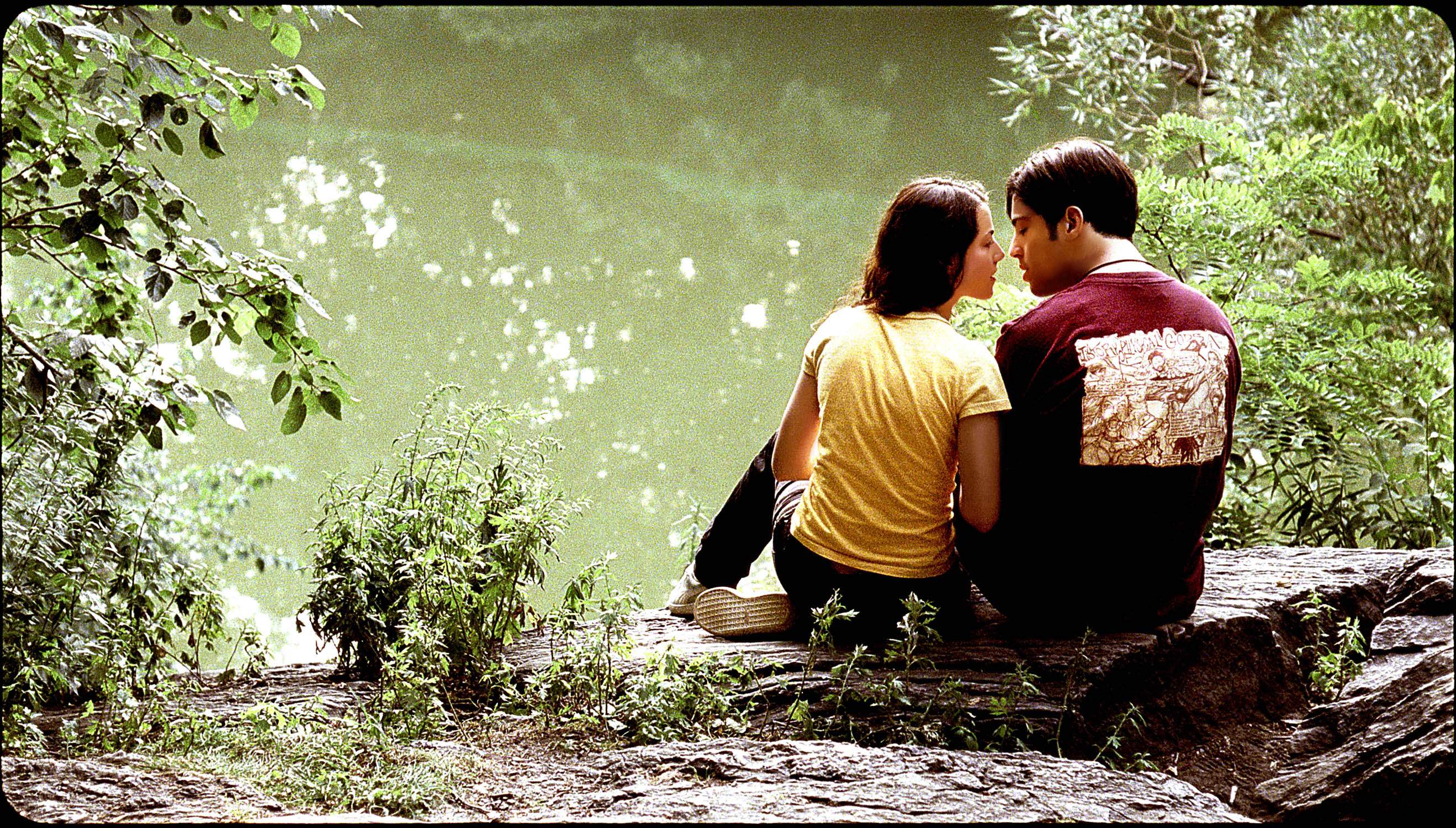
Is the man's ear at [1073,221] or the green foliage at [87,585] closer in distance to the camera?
the man's ear at [1073,221]

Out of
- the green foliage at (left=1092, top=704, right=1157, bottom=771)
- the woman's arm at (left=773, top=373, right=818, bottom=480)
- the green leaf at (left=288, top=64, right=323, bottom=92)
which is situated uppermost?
the green leaf at (left=288, top=64, right=323, bottom=92)

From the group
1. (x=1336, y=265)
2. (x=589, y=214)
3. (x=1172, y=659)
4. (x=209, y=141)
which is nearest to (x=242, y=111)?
(x=209, y=141)

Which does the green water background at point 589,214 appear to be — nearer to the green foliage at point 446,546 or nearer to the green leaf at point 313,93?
the green foliage at point 446,546

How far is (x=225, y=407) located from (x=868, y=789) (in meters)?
1.32

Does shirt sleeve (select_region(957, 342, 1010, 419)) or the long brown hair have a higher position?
the long brown hair

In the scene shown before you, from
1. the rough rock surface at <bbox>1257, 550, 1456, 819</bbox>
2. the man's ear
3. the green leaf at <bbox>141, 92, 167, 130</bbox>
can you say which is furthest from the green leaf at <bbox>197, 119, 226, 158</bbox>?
the rough rock surface at <bbox>1257, 550, 1456, 819</bbox>

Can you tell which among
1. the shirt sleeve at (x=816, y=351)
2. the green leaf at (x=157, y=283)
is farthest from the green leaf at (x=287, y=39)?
the shirt sleeve at (x=816, y=351)

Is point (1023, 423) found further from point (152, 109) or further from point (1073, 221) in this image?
point (152, 109)

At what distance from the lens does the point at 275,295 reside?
7.20ft

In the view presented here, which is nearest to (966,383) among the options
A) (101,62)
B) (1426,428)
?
(1426,428)

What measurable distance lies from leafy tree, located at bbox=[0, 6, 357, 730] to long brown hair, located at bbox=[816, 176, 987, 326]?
981 mm

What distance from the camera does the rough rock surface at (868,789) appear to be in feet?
5.32

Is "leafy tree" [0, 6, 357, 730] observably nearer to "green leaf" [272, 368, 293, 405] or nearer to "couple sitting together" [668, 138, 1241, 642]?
"green leaf" [272, 368, 293, 405]

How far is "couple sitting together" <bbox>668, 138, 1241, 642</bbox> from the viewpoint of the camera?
6.76ft
